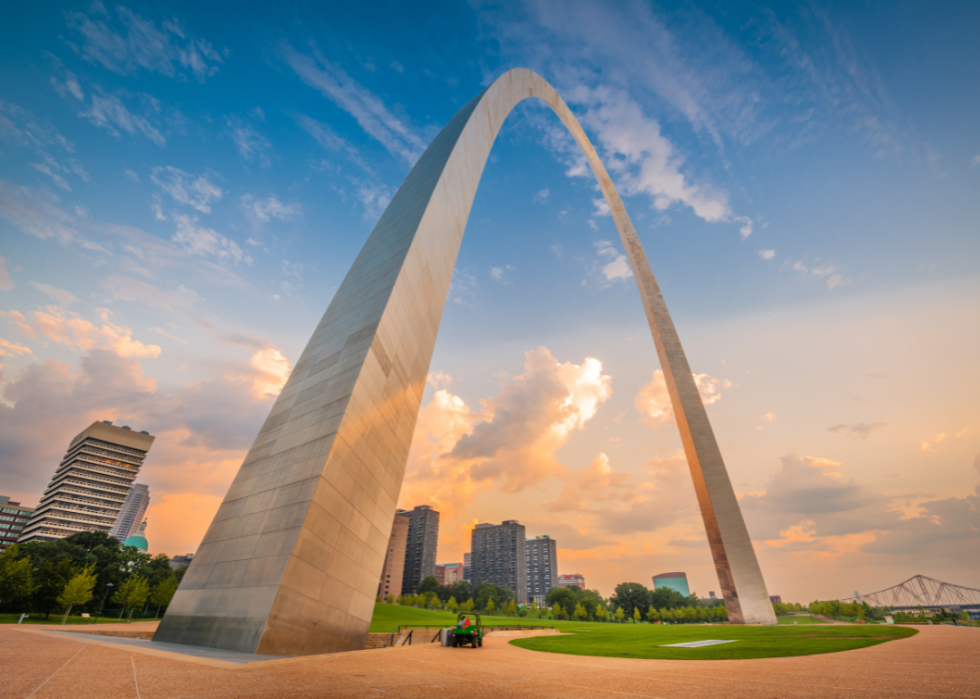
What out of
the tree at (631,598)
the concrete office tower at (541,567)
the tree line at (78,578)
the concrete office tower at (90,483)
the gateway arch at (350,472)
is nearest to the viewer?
the gateway arch at (350,472)

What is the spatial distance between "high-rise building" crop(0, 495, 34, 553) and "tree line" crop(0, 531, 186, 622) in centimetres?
12507

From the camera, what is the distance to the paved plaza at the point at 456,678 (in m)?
4.93

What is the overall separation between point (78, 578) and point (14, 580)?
418cm

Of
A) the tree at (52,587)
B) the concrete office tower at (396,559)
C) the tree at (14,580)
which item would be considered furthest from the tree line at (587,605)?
the tree at (14,580)

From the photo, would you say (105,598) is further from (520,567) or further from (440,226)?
(520,567)

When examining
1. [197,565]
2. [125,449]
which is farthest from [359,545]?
[125,449]

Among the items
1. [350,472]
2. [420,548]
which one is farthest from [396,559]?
[350,472]

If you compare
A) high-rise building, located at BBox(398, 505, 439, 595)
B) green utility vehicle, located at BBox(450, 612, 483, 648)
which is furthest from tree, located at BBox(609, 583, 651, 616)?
green utility vehicle, located at BBox(450, 612, 483, 648)

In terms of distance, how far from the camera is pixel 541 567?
550 feet

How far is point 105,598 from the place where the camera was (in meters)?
47.0

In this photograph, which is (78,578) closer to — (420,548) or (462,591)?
(462,591)

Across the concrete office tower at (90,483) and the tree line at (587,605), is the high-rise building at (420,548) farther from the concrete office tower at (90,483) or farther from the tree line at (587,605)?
the concrete office tower at (90,483)

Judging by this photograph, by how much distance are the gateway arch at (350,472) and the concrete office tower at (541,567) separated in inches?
6263

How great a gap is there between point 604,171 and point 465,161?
76.1ft
